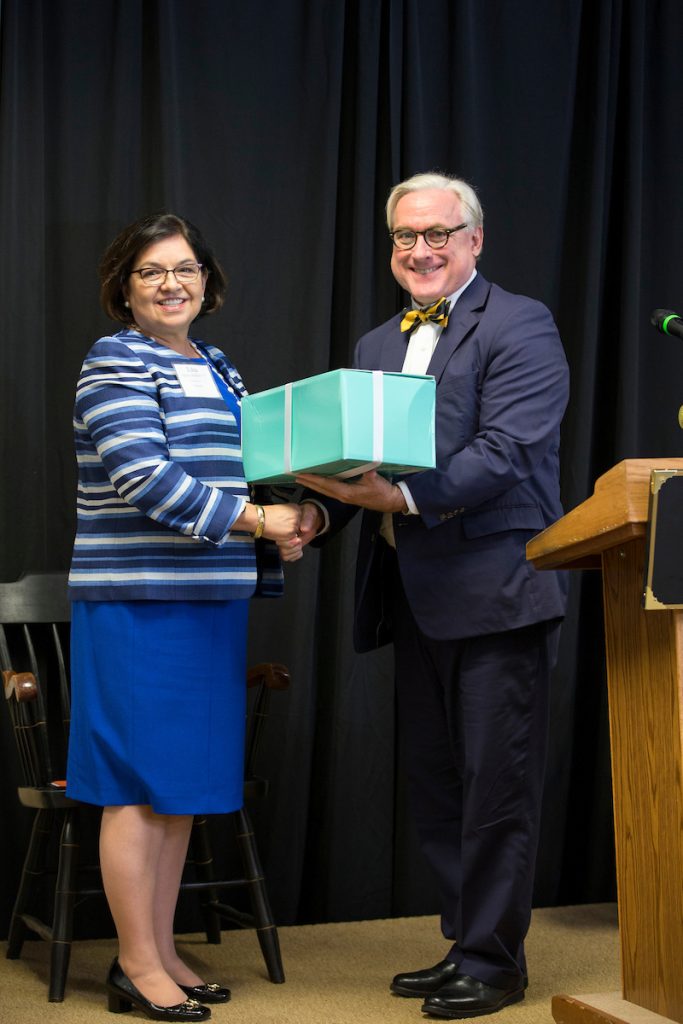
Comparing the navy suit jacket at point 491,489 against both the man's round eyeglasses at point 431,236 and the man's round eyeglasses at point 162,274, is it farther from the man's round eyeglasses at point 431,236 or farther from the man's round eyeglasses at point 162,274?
the man's round eyeglasses at point 162,274

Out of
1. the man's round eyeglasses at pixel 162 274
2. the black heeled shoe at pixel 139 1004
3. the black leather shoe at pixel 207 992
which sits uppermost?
the man's round eyeglasses at pixel 162 274

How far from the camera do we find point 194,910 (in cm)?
314

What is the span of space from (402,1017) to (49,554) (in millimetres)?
1455

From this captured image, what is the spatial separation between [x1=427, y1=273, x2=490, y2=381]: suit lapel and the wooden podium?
0.72m

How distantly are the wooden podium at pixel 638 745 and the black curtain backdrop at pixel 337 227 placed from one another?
4.87 ft

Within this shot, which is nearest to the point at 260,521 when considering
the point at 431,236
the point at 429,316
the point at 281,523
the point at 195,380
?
the point at 281,523

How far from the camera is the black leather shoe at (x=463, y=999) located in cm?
236

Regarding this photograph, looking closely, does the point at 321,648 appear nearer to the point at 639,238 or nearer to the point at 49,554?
the point at 49,554

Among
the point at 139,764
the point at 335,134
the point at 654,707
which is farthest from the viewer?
the point at 335,134

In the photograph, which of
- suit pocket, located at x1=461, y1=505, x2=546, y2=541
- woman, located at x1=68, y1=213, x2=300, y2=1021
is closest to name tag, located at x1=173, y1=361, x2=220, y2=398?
woman, located at x1=68, y1=213, x2=300, y2=1021

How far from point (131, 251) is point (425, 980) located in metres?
1.69

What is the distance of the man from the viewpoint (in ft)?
7.75

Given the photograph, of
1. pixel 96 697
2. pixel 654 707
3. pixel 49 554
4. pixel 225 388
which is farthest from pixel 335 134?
pixel 654 707

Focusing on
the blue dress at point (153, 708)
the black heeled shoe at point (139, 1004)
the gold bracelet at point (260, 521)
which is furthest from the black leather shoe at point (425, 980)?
the gold bracelet at point (260, 521)
